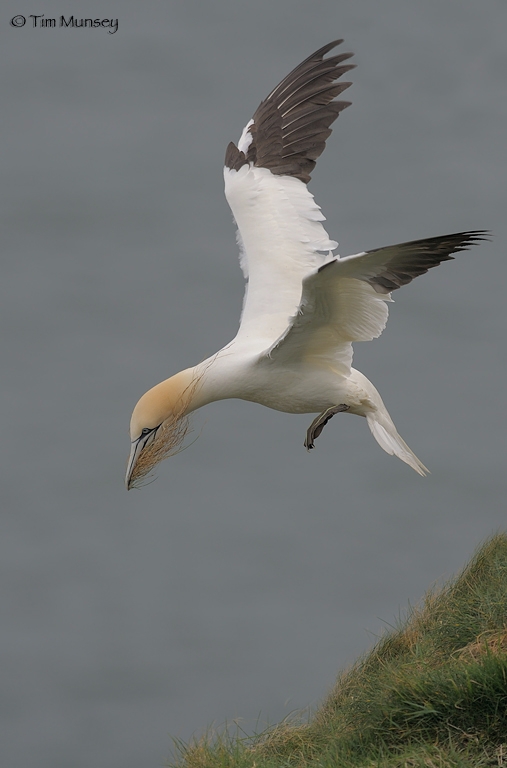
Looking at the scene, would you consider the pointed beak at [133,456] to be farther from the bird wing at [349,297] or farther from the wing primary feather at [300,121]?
the wing primary feather at [300,121]

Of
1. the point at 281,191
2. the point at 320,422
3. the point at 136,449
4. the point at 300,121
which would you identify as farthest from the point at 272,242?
the point at 136,449

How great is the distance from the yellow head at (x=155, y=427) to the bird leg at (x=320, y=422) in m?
0.96

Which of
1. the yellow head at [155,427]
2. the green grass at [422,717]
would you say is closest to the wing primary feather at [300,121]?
the yellow head at [155,427]

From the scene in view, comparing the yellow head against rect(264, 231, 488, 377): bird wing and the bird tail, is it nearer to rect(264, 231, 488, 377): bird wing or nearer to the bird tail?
rect(264, 231, 488, 377): bird wing

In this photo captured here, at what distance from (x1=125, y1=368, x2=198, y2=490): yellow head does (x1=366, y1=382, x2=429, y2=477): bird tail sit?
50.6 inches

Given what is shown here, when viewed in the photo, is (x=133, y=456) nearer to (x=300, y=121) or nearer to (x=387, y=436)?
(x=387, y=436)

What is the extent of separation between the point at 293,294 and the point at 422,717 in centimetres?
390

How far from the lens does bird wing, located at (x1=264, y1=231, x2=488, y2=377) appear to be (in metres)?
5.61

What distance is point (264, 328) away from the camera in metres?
7.55

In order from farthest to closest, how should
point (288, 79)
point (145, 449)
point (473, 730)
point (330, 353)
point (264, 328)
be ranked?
1. point (288, 79)
2. point (264, 328)
3. point (330, 353)
4. point (145, 449)
5. point (473, 730)

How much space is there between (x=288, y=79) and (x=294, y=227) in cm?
152

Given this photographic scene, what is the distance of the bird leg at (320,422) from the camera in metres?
7.09

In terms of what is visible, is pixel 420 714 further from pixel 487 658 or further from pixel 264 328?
pixel 264 328

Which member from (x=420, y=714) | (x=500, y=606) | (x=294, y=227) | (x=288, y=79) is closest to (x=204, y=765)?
(x=420, y=714)
